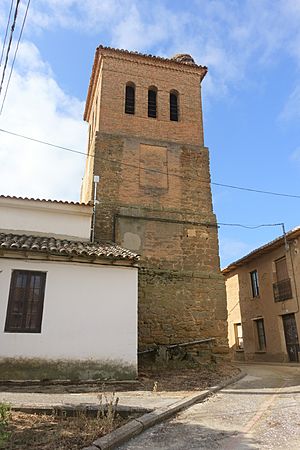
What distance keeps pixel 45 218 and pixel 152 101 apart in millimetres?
7619

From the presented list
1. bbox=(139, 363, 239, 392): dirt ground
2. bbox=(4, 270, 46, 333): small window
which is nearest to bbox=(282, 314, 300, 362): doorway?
bbox=(139, 363, 239, 392): dirt ground

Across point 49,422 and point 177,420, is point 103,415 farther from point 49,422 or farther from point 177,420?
point 177,420

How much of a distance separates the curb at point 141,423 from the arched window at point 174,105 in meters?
11.9

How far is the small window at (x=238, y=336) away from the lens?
21.9 m

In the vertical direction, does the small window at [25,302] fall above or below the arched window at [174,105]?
below

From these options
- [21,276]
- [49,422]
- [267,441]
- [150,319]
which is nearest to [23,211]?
[21,276]

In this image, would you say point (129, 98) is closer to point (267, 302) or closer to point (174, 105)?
point (174, 105)

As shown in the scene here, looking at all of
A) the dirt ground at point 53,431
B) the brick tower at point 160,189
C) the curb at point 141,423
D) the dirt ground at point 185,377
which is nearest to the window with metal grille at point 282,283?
the brick tower at point 160,189

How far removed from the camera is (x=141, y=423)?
5027 millimetres

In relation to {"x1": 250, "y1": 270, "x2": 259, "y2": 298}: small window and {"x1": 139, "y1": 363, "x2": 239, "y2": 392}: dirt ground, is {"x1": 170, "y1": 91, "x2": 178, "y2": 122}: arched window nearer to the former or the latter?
{"x1": 250, "y1": 270, "x2": 259, "y2": 298}: small window

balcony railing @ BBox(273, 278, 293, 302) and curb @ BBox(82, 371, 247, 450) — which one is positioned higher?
balcony railing @ BBox(273, 278, 293, 302)

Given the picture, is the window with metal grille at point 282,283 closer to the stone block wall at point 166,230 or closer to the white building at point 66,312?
the stone block wall at point 166,230

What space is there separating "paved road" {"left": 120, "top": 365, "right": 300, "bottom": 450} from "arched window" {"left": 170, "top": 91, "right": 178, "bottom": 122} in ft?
38.7

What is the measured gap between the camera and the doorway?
16656mm
